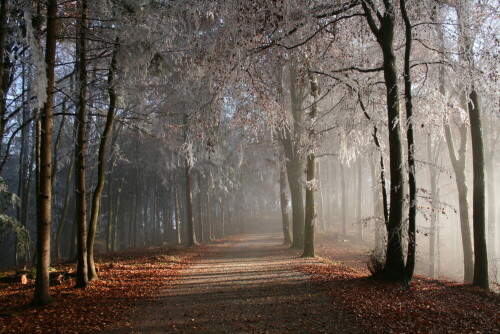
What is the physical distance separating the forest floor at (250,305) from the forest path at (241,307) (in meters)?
0.02

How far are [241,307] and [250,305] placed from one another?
200 millimetres

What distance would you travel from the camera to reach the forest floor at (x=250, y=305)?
5277 millimetres

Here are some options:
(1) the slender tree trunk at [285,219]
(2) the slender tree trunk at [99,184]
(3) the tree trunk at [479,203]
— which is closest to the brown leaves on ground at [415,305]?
(3) the tree trunk at [479,203]

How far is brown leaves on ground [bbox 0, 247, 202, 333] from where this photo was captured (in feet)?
18.0

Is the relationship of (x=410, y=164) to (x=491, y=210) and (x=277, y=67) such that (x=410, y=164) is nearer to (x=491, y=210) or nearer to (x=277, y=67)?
(x=277, y=67)

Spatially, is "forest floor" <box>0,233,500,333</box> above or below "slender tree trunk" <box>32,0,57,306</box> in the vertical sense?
below

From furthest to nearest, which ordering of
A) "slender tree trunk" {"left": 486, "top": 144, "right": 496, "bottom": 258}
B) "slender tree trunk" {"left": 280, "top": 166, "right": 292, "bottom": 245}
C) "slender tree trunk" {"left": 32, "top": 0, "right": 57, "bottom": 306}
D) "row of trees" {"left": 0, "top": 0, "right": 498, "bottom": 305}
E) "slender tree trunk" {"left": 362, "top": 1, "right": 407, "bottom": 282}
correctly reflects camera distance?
1. "slender tree trunk" {"left": 486, "top": 144, "right": 496, "bottom": 258}
2. "slender tree trunk" {"left": 280, "top": 166, "right": 292, "bottom": 245}
3. "slender tree trunk" {"left": 362, "top": 1, "right": 407, "bottom": 282}
4. "row of trees" {"left": 0, "top": 0, "right": 498, "bottom": 305}
5. "slender tree trunk" {"left": 32, "top": 0, "right": 57, "bottom": 306}

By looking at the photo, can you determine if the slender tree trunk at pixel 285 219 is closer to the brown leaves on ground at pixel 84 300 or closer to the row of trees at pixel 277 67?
the brown leaves on ground at pixel 84 300

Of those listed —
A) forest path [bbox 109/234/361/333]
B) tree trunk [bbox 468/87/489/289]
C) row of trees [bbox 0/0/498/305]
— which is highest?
row of trees [bbox 0/0/498/305]

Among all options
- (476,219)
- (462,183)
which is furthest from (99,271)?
(462,183)

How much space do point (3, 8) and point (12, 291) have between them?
6096mm

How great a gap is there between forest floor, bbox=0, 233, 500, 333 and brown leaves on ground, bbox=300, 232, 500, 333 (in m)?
0.02

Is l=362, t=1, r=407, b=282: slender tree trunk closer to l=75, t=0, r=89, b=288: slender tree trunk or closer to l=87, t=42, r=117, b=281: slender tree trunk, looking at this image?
l=87, t=42, r=117, b=281: slender tree trunk

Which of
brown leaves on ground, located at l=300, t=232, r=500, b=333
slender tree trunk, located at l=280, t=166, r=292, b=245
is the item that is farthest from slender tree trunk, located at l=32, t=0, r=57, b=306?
slender tree trunk, located at l=280, t=166, r=292, b=245
